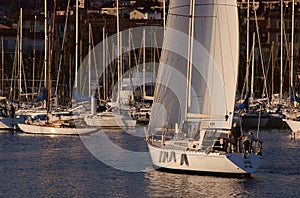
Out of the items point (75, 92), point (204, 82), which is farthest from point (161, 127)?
point (75, 92)

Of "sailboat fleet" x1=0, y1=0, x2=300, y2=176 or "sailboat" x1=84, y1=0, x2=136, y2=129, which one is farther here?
"sailboat" x1=84, y1=0, x2=136, y2=129

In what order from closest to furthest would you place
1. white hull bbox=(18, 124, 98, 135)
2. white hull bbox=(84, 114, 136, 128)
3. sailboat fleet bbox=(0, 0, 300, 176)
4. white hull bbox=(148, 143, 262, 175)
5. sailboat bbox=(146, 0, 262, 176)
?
white hull bbox=(148, 143, 262, 175)
sailboat fleet bbox=(0, 0, 300, 176)
sailboat bbox=(146, 0, 262, 176)
white hull bbox=(18, 124, 98, 135)
white hull bbox=(84, 114, 136, 128)

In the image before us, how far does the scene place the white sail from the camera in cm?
3053

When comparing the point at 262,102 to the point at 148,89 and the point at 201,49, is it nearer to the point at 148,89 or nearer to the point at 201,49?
the point at 148,89

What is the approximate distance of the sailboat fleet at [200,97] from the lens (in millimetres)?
29078

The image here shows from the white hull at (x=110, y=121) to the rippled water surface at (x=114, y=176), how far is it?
7.18 m

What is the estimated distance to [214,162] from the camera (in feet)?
95.0

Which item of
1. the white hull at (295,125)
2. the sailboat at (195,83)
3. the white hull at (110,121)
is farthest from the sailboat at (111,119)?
the sailboat at (195,83)

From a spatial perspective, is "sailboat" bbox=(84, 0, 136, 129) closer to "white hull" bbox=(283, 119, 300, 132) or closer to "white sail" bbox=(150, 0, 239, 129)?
"white hull" bbox=(283, 119, 300, 132)

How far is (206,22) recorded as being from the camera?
31.0 metres

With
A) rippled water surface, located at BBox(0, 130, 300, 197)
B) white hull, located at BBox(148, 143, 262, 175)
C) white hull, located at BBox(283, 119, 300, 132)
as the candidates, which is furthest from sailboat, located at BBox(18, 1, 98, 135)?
white hull, located at BBox(148, 143, 262, 175)

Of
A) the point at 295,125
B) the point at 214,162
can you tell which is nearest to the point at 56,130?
the point at 295,125

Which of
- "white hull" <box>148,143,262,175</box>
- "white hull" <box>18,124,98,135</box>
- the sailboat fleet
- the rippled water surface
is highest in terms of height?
the sailboat fleet

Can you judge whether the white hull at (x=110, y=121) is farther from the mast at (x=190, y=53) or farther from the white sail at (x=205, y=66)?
the mast at (x=190, y=53)
